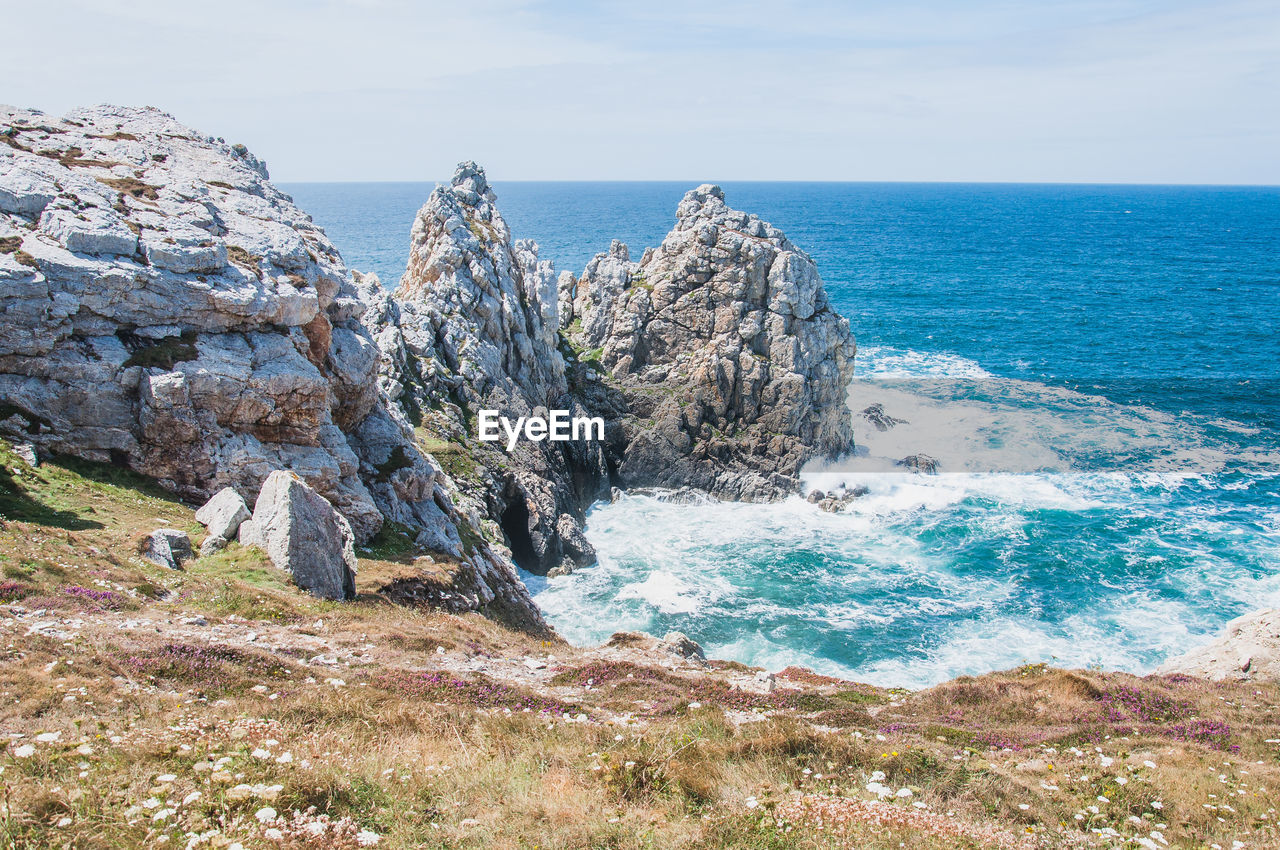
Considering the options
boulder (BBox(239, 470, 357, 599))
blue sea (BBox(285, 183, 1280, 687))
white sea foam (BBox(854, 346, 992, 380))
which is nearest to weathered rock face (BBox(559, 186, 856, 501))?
blue sea (BBox(285, 183, 1280, 687))

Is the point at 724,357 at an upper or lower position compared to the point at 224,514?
upper

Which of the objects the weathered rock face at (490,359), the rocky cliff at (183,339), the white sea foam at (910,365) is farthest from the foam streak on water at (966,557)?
the rocky cliff at (183,339)

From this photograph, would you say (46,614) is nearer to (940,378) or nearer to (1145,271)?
(940,378)

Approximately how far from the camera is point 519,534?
47406mm

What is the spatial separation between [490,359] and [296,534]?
112ft

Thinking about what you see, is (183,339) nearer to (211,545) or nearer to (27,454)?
(27,454)

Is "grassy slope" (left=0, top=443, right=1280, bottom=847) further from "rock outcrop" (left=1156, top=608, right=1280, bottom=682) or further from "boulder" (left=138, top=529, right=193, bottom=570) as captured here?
"rock outcrop" (left=1156, top=608, right=1280, bottom=682)

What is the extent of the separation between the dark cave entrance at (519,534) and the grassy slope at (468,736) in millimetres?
24011

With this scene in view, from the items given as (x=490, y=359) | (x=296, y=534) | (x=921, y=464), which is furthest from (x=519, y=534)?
(x=921, y=464)

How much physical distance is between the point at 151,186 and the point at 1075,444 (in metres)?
74.5

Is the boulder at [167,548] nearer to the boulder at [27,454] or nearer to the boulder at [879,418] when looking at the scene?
the boulder at [27,454]

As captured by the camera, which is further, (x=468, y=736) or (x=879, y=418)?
(x=879, y=418)

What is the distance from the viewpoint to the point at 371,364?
31.3 metres

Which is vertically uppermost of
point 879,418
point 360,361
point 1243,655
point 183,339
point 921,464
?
point 183,339
